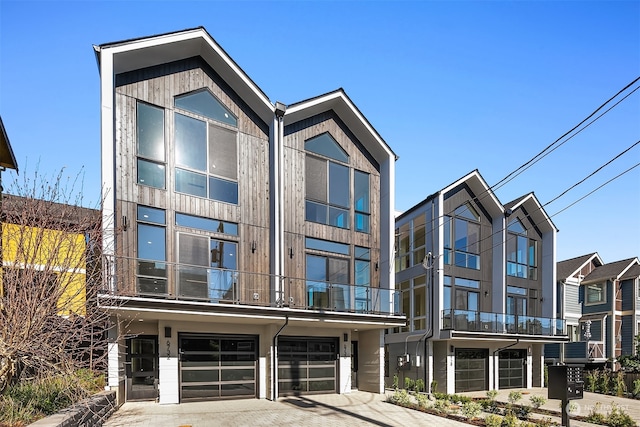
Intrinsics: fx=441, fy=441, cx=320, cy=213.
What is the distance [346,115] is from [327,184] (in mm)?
2968

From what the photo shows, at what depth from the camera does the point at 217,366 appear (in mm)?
14266

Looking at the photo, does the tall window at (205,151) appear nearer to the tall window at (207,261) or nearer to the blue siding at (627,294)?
the tall window at (207,261)

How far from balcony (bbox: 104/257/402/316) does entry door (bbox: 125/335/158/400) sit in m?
2.13

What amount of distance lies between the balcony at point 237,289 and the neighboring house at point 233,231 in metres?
0.04

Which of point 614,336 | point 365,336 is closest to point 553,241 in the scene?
point 614,336

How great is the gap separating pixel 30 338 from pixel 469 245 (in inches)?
729

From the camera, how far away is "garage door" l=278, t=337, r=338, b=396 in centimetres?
1554

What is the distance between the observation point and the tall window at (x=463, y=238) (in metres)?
20.6

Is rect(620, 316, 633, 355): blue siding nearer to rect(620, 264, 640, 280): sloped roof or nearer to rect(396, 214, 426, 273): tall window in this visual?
rect(620, 264, 640, 280): sloped roof

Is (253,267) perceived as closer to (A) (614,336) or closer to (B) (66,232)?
(B) (66,232)

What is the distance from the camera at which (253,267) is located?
1473 centimetres

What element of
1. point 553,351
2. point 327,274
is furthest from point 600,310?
point 327,274

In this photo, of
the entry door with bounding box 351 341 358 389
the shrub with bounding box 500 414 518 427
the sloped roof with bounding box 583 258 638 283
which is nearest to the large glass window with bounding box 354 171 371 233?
the entry door with bounding box 351 341 358 389

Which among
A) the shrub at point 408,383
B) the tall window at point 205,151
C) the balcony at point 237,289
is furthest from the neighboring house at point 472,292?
the tall window at point 205,151
